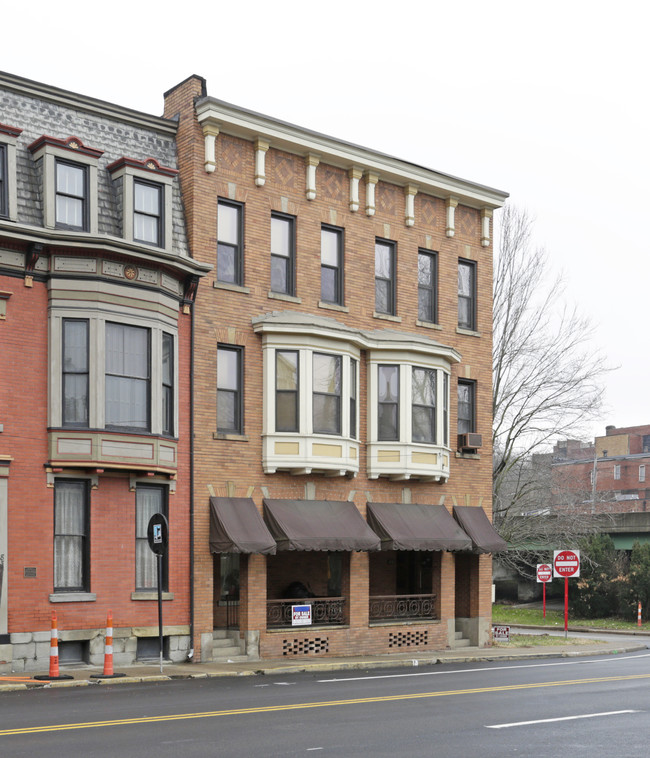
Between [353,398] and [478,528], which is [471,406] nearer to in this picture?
[478,528]

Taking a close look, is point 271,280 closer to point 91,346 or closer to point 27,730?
point 91,346

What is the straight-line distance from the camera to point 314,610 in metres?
25.2

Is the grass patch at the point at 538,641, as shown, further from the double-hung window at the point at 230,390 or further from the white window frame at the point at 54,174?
the white window frame at the point at 54,174

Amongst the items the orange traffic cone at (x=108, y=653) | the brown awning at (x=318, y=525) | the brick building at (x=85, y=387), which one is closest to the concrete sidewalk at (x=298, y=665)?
the orange traffic cone at (x=108, y=653)

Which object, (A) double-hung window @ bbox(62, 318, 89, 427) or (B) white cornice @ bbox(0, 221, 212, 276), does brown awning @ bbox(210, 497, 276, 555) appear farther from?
(B) white cornice @ bbox(0, 221, 212, 276)

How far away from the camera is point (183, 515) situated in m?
22.7

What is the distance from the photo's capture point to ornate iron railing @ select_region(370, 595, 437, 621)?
26859mm

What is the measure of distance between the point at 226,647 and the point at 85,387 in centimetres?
680

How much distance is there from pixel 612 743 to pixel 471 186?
19.7 metres

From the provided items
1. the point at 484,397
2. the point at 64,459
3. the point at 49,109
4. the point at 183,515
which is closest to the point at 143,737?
the point at 64,459

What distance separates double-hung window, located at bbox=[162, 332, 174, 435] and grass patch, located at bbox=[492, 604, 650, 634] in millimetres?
24851

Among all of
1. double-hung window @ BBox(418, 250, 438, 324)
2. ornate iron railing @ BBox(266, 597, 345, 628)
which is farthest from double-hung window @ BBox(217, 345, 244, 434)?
double-hung window @ BBox(418, 250, 438, 324)

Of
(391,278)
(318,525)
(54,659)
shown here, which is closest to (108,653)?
(54,659)

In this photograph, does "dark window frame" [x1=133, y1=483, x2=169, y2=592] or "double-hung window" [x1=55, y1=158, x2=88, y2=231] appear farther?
"dark window frame" [x1=133, y1=483, x2=169, y2=592]
